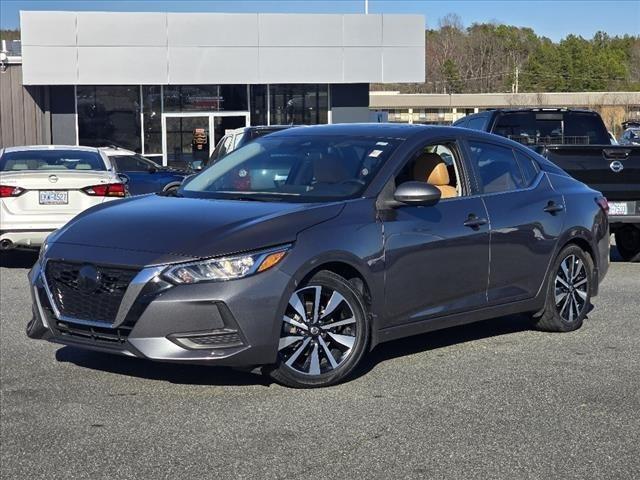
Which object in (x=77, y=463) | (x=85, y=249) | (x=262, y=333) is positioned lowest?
(x=77, y=463)

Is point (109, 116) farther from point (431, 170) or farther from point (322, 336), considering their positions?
point (322, 336)

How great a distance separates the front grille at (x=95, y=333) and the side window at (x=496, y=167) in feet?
9.62

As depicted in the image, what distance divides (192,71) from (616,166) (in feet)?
62.4

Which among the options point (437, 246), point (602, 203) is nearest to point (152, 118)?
point (602, 203)

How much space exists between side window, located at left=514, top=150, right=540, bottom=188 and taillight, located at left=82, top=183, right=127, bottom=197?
6.13 m

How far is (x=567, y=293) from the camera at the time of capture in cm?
818

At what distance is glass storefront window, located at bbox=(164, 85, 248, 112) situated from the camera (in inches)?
1168

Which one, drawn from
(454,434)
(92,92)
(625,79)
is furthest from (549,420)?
Result: (625,79)

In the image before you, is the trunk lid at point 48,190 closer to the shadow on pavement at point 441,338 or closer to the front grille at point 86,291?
the shadow on pavement at point 441,338

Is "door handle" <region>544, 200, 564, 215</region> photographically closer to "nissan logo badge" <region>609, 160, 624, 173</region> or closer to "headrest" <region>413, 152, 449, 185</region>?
"headrest" <region>413, 152, 449, 185</region>

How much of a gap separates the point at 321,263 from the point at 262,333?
0.58 metres

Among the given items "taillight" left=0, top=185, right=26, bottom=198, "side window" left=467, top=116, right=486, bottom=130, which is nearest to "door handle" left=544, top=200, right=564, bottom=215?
"side window" left=467, top=116, right=486, bottom=130

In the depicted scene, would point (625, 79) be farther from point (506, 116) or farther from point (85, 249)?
point (85, 249)

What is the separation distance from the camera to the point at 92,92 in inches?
1149
